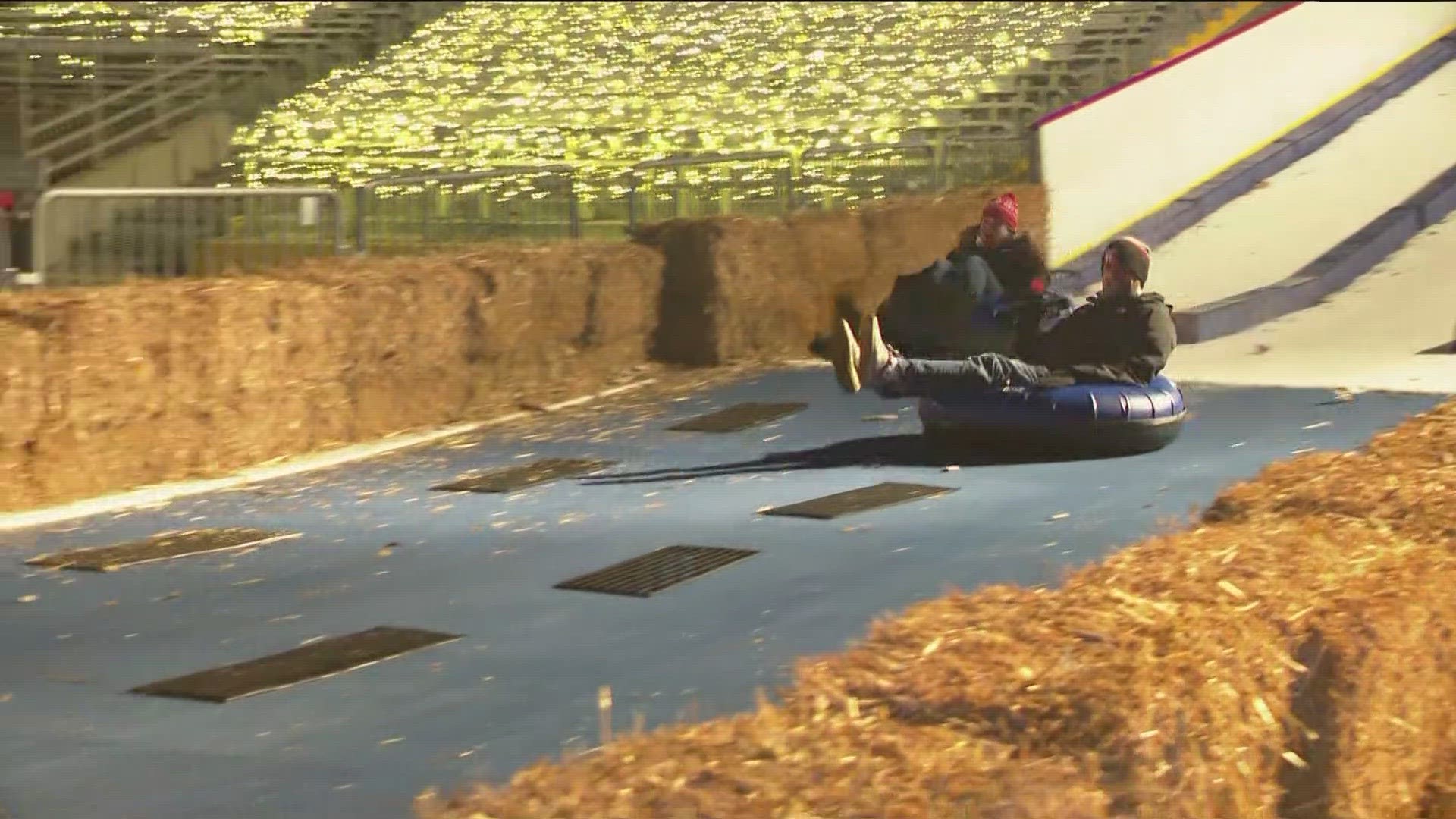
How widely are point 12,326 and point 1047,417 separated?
15.6 ft

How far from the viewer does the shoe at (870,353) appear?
33.4 ft

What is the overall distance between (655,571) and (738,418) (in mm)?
4468

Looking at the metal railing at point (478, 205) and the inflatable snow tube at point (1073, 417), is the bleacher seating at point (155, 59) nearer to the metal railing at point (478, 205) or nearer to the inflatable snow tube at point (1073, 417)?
the metal railing at point (478, 205)

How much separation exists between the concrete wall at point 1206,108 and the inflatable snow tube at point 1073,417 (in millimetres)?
7802

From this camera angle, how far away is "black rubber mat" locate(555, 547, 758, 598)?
25.8ft

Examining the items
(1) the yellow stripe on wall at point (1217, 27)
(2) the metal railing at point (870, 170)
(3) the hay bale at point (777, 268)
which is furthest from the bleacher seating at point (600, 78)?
(3) the hay bale at point (777, 268)

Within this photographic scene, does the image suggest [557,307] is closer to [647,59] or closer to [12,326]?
[12,326]

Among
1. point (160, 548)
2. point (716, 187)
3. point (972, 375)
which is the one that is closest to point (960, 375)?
point (972, 375)

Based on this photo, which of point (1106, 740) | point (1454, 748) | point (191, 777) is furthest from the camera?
point (191, 777)

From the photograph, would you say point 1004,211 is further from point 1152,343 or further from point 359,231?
point 359,231

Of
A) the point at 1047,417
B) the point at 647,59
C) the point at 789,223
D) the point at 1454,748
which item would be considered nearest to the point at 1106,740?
the point at 1454,748

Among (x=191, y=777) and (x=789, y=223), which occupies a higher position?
(x=789, y=223)

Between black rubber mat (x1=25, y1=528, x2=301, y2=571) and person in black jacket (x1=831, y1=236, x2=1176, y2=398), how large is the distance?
3031 mm

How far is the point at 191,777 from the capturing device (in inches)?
212
